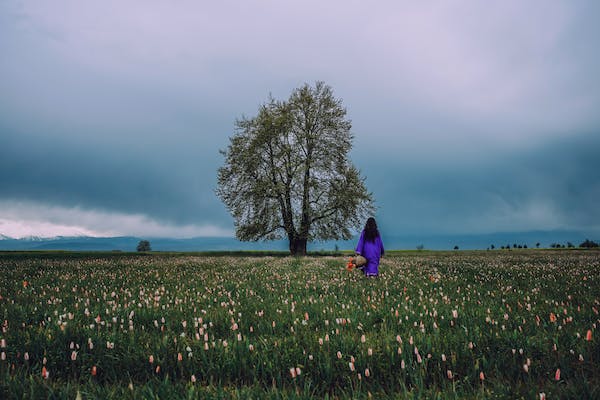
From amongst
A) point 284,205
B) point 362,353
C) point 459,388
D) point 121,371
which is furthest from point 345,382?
point 284,205

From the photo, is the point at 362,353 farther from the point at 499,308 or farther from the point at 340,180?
the point at 340,180

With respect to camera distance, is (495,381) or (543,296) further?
(543,296)

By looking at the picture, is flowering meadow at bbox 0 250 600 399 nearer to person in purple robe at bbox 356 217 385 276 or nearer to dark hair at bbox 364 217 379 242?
person in purple robe at bbox 356 217 385 276

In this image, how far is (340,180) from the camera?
3778 centimetres

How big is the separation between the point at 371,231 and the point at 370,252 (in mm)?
785

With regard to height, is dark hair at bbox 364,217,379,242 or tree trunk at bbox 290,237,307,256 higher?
dark hair at bbox 364,217,379,242

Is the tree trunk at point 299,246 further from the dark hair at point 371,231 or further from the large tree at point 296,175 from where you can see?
the dark hair at point 371,231

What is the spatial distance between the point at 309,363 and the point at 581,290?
8.73 metres

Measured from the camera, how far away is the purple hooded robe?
42.1 ft

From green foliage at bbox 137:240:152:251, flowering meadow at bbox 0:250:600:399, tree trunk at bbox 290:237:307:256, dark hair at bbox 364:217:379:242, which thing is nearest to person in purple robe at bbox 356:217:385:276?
dark hair at bbox 364:217:379:242

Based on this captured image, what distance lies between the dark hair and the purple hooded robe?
13 centimetres

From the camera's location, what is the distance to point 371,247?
42.1ft

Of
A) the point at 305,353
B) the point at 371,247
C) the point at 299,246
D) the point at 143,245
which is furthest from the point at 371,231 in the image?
the point at 143,245

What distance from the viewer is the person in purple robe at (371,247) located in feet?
42.1
